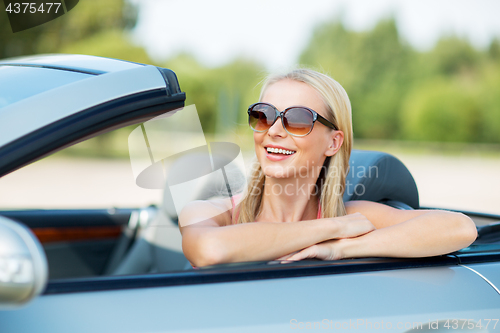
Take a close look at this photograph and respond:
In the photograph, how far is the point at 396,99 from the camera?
30203 mm

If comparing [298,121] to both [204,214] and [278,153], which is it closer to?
[278,153]

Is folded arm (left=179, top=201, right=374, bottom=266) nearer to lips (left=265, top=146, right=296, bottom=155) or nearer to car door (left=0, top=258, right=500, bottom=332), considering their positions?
car door (left=0, top=258, right=500, bottom=332)

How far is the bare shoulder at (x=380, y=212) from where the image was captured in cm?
180

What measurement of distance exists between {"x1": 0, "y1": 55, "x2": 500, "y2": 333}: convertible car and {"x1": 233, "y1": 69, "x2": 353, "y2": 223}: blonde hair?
0.39 m

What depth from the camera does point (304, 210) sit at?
203cm

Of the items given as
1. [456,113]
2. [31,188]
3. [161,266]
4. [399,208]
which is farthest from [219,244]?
[456,113]

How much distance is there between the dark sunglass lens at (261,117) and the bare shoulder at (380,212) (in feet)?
1.83

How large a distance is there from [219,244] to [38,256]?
67 cm

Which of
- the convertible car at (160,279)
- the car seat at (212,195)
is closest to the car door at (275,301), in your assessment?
the convertible car at (160,279)

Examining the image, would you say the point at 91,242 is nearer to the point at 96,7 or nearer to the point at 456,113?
the point at 96,7

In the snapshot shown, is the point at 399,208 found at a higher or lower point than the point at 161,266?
higher

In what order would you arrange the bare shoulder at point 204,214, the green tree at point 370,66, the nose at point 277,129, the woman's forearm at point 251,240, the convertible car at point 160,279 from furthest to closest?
the green tree at point 370,66 → the nose at point 277,129 → the bare shoulder at point 204,214 → the woman's forearm at point 251,240 → the convertible car at point 160,279

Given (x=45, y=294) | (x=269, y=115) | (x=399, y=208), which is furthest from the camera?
(x=399, y=208)

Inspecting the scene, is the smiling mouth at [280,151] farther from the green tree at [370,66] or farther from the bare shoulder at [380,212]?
the green tree at [370,66]
